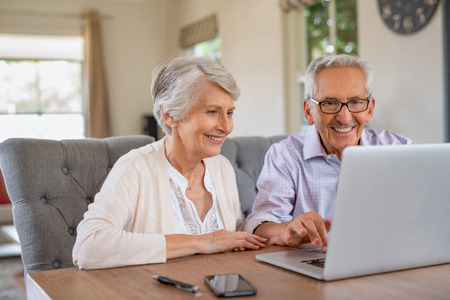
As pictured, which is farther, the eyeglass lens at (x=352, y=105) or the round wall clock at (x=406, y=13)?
the round wall clock at (x=406, y=13)

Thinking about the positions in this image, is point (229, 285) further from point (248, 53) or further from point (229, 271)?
point (248, 53)

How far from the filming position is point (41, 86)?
7906mm

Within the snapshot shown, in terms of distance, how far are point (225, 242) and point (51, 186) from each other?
77 cm

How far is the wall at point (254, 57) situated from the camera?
5.85m

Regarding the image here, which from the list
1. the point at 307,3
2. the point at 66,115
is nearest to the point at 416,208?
the point at 307,3

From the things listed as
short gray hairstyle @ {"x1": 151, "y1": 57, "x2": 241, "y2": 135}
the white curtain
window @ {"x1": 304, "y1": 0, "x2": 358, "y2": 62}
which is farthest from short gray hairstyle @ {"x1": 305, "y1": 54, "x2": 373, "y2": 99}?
the white curtain

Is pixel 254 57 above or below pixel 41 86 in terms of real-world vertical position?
above

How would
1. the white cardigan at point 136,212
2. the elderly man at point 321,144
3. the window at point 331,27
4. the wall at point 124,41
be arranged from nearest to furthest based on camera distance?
the white cardigan at point 136,212
the elderly man at point 321,144
the window at point 331,27
the wall at point 124,41

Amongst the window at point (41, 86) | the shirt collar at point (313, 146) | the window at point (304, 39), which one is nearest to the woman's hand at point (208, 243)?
the shirt collar at point (313, 146)

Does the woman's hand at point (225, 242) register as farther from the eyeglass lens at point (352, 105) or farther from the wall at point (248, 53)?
the wall at point (248, 53)

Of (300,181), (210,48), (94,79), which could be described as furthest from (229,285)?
(94,79)

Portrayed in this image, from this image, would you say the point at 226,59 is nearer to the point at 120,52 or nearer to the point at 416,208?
the point at 120,52

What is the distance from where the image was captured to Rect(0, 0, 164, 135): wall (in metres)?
7.88

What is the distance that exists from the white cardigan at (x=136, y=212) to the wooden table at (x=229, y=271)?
39 millimetres
